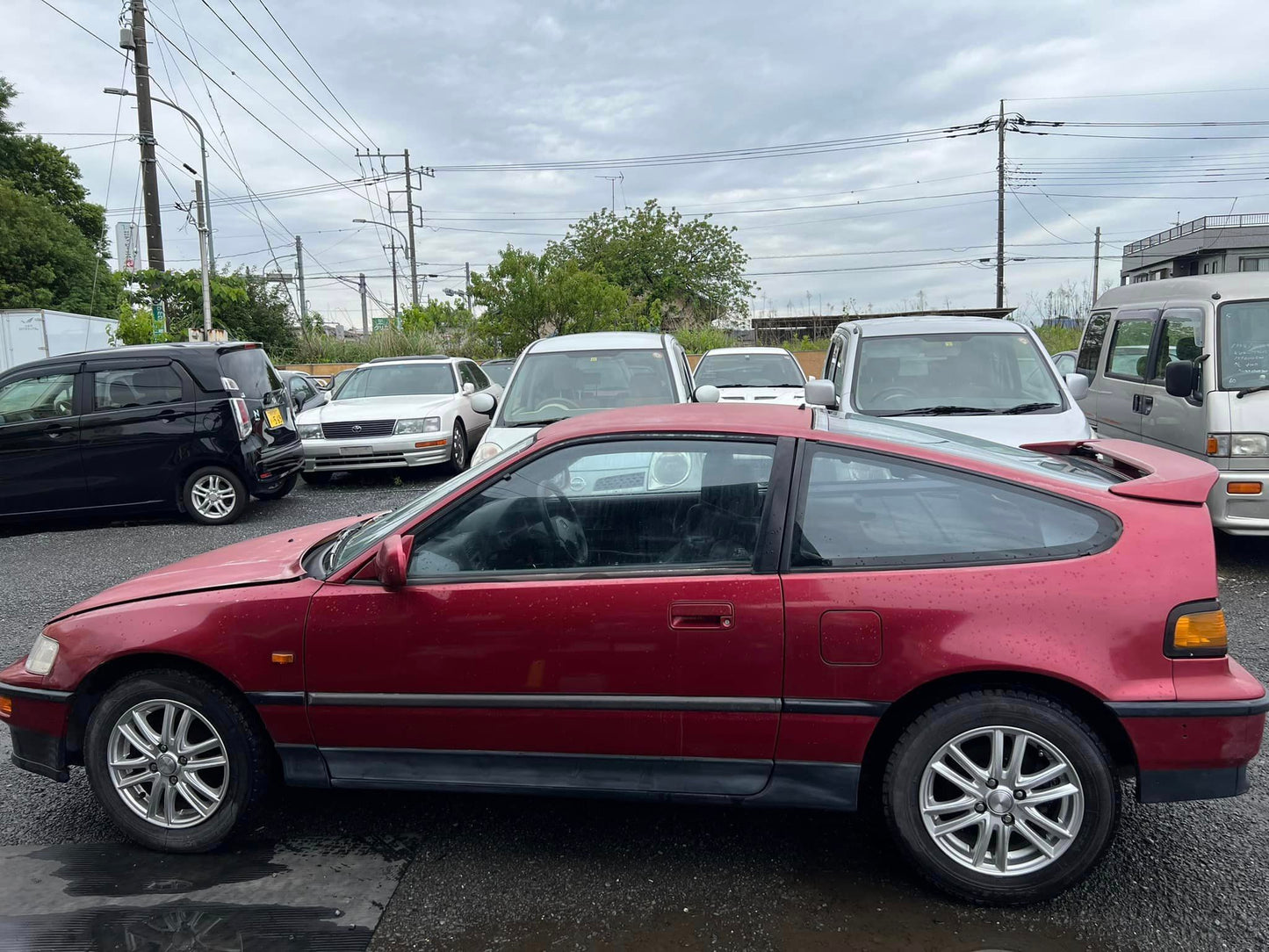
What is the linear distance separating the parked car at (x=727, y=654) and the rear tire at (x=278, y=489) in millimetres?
6524

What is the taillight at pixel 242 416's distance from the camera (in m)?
9.09

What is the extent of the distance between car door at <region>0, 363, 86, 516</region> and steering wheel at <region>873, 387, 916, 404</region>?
A: 24.9 ft

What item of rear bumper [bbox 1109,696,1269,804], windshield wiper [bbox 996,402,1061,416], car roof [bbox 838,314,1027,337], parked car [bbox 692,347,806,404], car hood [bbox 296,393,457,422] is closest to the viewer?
rear bumper [bbox 1109,696,1269,804]

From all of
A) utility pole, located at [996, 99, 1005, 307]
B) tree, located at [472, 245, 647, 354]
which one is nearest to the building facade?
utility pole, located at [996, 99, 1005, 307]

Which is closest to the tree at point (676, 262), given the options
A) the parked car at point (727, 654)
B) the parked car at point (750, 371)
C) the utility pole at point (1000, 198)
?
the utility pole at point (1000, 198)

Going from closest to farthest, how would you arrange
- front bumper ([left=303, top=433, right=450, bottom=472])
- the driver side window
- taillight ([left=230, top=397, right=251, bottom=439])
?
the driver side window < taillight ([left=230, top=397, right=251, bottom=439]) < front bumper ([left=303, top=433, right=450, bottom=472])

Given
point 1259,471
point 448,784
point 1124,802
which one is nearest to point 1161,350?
point 1259,471

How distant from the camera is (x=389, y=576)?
9.23ft

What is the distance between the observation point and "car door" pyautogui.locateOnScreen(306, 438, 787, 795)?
2.76 metres

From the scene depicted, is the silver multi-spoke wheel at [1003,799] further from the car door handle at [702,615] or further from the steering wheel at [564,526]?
the steering wheel at [564,526]

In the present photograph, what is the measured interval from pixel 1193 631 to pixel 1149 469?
26.5 inches

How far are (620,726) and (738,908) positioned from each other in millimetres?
642

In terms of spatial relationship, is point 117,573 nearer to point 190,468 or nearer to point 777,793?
point 190,468

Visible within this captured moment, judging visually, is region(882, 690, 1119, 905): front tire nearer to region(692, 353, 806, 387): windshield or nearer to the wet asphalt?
the wet asphalt
